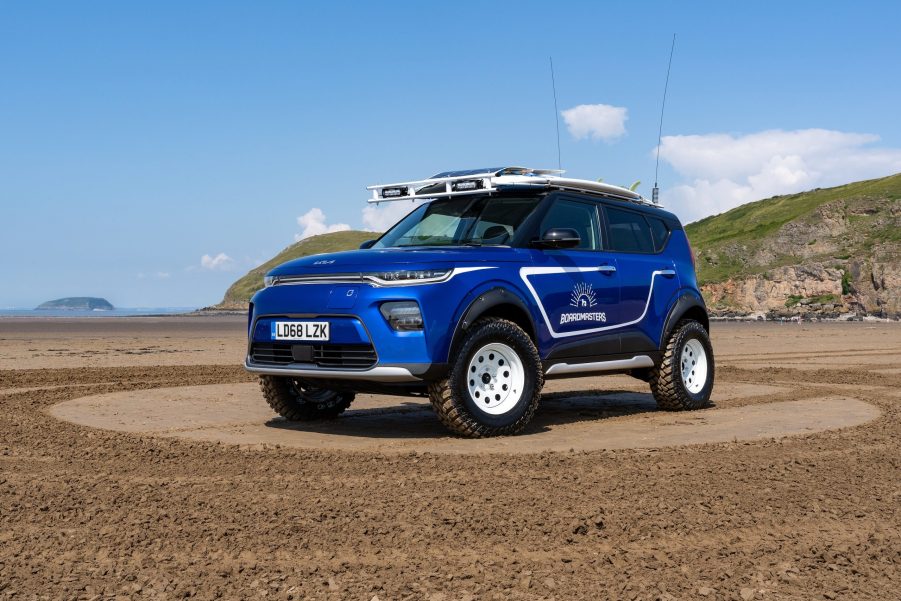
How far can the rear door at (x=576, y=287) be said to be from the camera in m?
7.71

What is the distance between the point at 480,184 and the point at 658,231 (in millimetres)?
2491

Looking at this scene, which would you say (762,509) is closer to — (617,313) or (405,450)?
(405,450)

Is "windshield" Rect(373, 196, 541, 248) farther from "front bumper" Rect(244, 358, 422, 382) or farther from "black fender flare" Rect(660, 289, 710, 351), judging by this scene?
"black fender flare" Rect(660, 289, 710, 351)

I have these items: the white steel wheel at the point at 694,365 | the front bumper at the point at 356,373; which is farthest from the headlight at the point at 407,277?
the white steel wheel at the point at 694,365

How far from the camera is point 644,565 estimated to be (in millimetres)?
3664

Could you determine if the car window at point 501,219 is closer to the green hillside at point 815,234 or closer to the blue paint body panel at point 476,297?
the blue paint body panel at point 476,297

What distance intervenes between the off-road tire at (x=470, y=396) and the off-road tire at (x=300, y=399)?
5.45 ft

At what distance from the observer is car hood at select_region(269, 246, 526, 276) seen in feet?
22.7

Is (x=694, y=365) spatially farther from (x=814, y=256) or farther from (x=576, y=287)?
(x=814, y=256)

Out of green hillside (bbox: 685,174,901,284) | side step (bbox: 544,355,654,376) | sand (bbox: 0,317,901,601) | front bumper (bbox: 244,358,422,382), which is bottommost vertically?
sand (bbox: 0,317,901,601)

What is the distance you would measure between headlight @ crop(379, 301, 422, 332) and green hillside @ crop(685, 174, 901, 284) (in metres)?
74.1

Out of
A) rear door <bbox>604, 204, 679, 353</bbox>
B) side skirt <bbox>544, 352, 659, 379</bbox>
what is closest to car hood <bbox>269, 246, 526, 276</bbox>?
side skirt <bbox>544, 352, 659, 379</bbox>

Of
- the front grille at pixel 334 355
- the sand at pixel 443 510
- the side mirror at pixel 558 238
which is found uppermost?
the side mirror at pixel 558 238

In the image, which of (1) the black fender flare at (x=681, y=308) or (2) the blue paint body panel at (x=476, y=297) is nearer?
(2) the blue paint body panel at (x=476, y=297)
